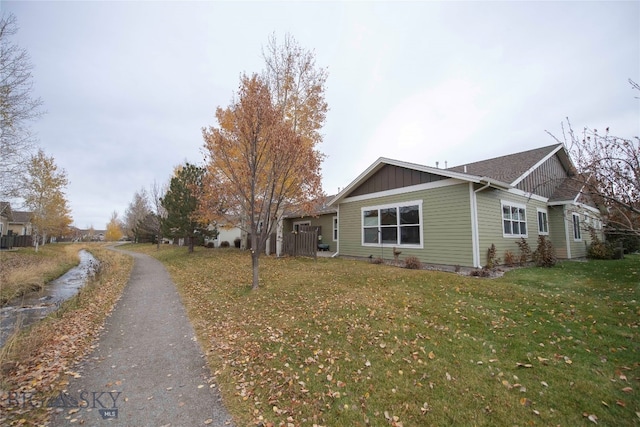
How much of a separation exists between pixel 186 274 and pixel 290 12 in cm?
1232

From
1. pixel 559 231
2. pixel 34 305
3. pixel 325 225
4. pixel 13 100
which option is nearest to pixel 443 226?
pixel 559 231

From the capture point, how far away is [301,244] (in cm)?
1563

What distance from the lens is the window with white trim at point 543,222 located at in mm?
14086

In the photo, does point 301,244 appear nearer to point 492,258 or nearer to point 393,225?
point 393,225

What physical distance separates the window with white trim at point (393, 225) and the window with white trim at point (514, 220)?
3.56 metres

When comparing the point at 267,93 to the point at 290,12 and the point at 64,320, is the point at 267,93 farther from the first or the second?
the point at 64,320

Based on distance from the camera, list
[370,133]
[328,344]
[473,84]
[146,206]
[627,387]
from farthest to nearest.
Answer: [146,206] < [370,133] < [473,84] < [328,344] < [627,387]

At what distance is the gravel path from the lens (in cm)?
302

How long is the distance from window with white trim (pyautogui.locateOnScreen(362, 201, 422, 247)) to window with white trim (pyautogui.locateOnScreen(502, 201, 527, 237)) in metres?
3.56

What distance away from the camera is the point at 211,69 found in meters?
12.8

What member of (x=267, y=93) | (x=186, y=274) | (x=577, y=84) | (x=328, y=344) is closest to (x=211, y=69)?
(x=267, y=93)

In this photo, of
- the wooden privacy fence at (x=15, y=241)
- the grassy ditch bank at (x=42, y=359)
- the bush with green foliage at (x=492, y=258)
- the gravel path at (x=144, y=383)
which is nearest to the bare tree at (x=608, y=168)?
the bush with green foliage at (x=492, y=258)

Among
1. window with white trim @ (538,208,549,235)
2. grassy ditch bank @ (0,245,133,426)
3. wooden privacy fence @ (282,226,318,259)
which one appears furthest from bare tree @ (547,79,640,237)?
wooden privacy fence @ (282,226,318,259)

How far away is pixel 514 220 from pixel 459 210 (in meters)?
3.71
